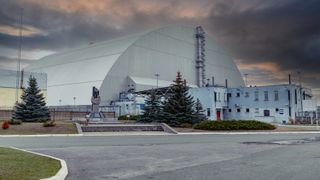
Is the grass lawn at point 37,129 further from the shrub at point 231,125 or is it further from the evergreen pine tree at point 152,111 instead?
the shrub at point 231,125

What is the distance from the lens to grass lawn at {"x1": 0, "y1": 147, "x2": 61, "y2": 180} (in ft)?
28.1

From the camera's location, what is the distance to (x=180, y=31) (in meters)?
87.4

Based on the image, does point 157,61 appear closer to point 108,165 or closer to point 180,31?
point 180,31

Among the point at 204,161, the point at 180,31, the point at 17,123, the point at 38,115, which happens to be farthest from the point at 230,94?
the point at 204,161

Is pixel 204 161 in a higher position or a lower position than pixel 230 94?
lower

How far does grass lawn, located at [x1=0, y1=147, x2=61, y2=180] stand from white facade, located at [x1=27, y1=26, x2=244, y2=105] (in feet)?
191

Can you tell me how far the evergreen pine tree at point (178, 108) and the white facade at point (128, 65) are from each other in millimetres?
30688

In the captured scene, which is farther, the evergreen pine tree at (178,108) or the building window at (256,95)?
the building window at (256,95)

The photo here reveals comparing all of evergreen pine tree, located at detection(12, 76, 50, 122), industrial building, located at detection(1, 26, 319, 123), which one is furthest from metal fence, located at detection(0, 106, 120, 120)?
evergreen pine tree, located at detection(12, 76, 50, 122)

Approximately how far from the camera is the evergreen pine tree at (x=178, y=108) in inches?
1564

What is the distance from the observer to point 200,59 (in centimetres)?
8938

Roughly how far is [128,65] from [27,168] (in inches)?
2579

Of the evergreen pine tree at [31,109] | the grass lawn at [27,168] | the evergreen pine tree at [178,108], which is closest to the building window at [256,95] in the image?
the evergreen pine tree at [178,108]

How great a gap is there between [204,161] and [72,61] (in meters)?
78.5
